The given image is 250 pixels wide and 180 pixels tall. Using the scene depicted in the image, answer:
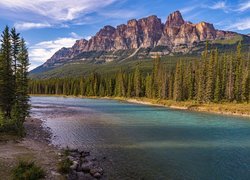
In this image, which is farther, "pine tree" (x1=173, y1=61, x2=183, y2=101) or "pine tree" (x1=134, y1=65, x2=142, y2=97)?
"pine tree" (x1=134, y1=65, x2=142, y2=97)

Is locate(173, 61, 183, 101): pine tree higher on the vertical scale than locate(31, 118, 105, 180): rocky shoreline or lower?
higher

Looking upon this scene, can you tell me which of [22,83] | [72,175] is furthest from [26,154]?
[22,83]

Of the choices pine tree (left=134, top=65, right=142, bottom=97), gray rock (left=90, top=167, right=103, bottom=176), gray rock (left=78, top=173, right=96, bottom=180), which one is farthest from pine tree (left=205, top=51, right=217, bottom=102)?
gray rock (left=78, top=173, right=96, bottom=180)

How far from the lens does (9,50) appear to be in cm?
4431

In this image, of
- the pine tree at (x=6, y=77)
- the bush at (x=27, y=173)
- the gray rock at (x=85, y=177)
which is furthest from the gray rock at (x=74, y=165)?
the pine tree at (x=6, y=77)

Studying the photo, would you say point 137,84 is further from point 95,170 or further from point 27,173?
point 27,173

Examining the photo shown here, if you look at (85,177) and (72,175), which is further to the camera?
(85,177)

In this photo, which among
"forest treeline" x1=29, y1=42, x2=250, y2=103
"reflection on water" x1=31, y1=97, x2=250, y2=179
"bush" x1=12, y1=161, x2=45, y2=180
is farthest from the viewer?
"forest treeline" x1=29, y1=42, x2=250, y2=103

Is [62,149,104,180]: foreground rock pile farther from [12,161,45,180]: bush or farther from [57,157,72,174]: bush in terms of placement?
[12,161,45,180]: bush

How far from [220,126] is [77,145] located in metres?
29.8

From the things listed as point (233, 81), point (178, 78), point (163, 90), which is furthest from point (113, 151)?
point (163, 90)

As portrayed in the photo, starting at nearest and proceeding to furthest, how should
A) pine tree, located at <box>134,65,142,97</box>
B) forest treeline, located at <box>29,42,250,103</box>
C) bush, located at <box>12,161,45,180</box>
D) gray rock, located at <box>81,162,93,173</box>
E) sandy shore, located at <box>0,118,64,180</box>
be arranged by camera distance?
bush, located at <box>12,161,45,180</box>, sandy shore, located at <box>0,118,64,180</box>, gray rock, located at <box>81,162,93,173</box>, forest treeline, located at <box>29,42,250,103</box>, pine tree, located at <box>134,65,142,97</box>

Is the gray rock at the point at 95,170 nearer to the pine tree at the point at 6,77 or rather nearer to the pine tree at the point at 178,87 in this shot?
the pine tree at the point at 6,77

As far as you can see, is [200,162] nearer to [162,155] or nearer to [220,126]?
[162,155]
